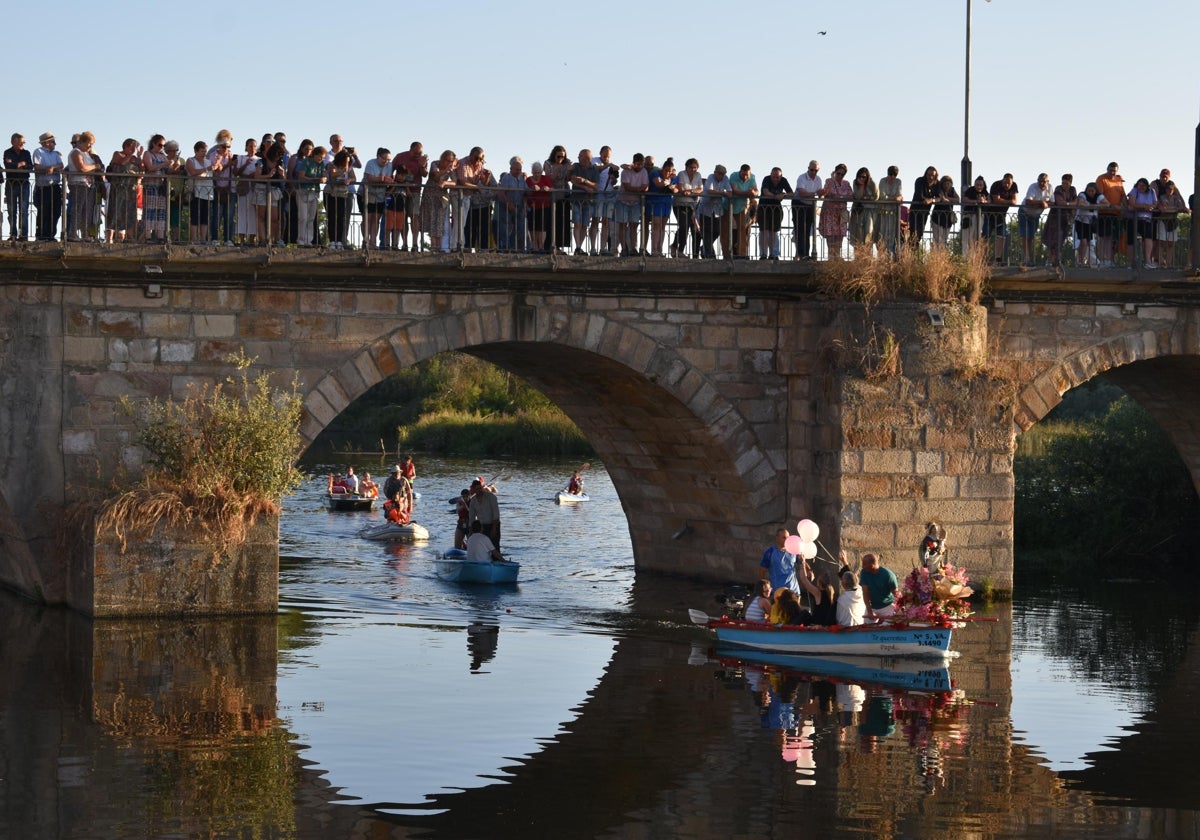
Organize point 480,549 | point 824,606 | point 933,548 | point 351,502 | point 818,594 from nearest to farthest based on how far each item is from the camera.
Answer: point 824,606, point 818,594, point 933,548, point 480,549, point 351,502

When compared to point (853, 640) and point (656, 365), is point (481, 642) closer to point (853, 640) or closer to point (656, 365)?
point (853, 640)

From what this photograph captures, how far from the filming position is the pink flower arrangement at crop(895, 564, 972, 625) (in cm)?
1661

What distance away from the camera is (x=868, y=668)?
16.7 meters

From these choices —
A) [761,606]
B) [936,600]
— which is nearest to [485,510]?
[761,606]

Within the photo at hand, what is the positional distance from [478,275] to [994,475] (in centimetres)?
648

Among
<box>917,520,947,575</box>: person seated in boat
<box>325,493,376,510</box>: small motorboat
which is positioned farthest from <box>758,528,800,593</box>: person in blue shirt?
<box>325,493,376,510</box>: small motorboat

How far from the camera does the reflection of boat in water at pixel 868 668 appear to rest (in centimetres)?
1612

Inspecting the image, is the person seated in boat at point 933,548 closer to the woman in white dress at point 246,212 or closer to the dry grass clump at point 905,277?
the dry grass clump at point 905,277

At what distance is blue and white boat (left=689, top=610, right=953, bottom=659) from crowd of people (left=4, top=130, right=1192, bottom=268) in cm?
488

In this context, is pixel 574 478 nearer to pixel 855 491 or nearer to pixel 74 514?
pixel 855 491

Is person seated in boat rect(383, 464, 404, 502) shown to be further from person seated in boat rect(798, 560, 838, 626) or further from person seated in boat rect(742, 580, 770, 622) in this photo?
person seated in boat rect(798, 560, 838, 626)

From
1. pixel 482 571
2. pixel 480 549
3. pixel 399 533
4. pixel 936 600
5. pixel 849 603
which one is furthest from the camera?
pixel 399 533

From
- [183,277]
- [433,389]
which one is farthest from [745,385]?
[433,389]

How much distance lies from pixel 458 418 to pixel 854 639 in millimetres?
36269
